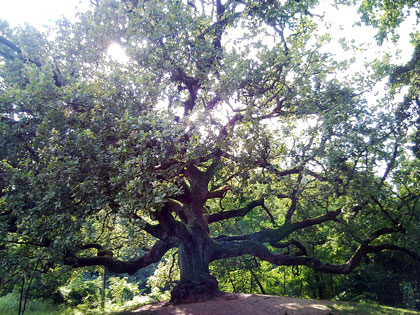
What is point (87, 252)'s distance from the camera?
1482cm

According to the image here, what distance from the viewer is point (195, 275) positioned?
11.2 metres

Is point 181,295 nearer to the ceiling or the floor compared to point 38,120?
nearer to the floor

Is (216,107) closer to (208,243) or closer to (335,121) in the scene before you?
(335,121)

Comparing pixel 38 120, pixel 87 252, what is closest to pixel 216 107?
pixel 38 120

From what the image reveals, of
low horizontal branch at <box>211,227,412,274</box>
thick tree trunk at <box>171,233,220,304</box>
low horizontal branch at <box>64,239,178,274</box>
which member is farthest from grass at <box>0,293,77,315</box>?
low horizontal branch at <box>211,227,412,274</box>

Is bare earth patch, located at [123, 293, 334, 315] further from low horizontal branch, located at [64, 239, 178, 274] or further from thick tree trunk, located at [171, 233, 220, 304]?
low horizontal branch, located at [64, 239, 178, 274]

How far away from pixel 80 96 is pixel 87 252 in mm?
9898

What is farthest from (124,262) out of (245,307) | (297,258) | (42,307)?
(42,307)

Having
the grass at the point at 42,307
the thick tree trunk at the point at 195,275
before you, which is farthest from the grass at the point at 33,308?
the thick tree trunk at the point at 195,275

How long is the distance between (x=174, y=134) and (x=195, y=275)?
6.31 meters

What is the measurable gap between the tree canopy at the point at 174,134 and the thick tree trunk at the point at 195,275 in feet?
0.15

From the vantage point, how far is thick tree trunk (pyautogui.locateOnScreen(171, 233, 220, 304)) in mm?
10664

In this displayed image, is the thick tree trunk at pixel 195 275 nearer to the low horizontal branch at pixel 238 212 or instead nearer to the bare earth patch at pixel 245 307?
the bare earth patch at pixel 245 307

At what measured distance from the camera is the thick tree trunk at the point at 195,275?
35.0ft
